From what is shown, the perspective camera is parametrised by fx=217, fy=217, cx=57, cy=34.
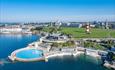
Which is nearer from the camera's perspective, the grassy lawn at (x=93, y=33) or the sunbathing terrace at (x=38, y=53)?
the sunbathing terrace at (x=38, y=53)

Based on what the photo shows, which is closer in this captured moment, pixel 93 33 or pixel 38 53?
pixel 38 53

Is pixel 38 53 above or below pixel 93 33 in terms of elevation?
below

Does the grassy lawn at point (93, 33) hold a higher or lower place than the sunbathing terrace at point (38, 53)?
higher

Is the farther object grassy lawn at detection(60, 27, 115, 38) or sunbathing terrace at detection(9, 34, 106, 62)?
grassy lawn at detection(60, 27, 115, 38)

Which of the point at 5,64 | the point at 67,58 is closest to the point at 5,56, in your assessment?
the point at 5,64

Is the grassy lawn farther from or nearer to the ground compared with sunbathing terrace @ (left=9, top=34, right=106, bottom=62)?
farther from the ground

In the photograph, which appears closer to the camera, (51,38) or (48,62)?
(48,62)

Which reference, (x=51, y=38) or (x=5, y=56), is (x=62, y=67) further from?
(x=51, y=38)

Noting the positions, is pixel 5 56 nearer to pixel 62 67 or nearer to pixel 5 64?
pixel 5 64

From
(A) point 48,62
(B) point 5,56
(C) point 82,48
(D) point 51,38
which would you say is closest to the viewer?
(A) point 48,62

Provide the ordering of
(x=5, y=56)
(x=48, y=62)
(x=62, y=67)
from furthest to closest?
(x=5, y=56)
(x=48, y=62)
(x=62, y=67)
